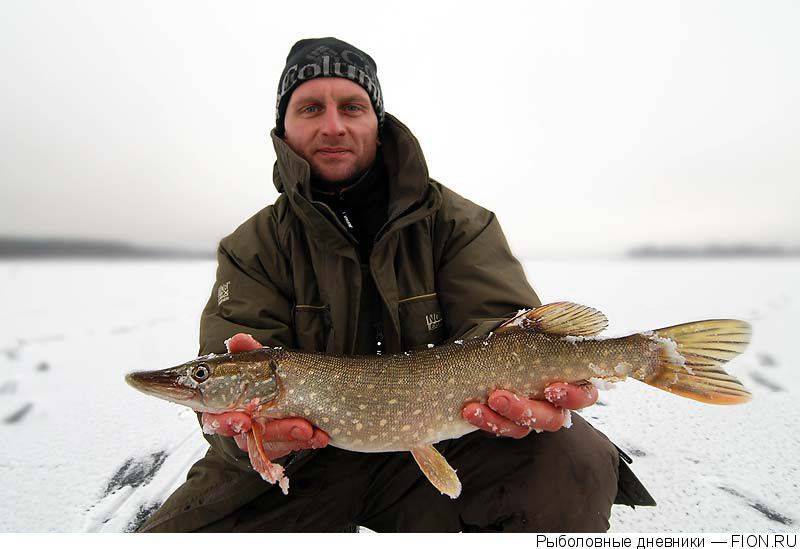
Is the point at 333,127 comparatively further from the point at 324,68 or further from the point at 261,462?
the point at 261,462

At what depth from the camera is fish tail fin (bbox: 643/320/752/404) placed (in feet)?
5.89

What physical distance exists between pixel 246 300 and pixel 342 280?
485 mm

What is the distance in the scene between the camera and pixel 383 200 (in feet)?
8.32

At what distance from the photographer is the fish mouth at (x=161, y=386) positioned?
1676 millimetres

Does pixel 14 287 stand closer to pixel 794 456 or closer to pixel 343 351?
pixel 343 351

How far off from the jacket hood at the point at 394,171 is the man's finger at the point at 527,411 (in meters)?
1.01

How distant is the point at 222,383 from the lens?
1.79 metres

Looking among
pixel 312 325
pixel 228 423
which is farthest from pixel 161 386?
pixel 312 325

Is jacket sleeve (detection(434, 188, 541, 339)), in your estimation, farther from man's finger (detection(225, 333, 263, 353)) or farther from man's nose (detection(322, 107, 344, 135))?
man's finger (detection(225, 333, 263, 353))

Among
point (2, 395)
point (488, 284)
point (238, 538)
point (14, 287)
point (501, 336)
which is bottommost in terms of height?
point (14, 287)

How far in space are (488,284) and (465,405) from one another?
24.9 inches

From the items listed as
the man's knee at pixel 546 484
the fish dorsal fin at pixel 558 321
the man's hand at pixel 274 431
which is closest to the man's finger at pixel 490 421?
the man's knee at pixel 546 484

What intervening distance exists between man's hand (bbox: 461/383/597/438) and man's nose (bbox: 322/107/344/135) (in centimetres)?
156

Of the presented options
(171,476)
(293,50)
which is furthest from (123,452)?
(293,50)
